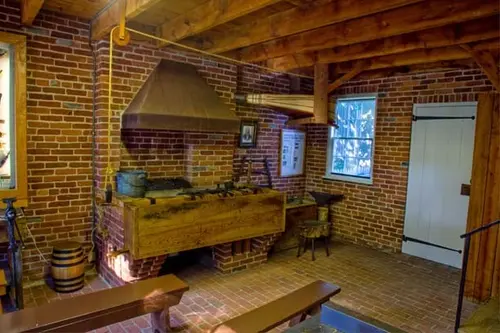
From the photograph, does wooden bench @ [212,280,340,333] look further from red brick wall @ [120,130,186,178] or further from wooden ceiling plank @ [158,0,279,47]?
red brick wall @ [120,130,186,178]

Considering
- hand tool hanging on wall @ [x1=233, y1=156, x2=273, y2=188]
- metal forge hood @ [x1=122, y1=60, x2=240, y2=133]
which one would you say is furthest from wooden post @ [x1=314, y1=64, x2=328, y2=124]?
metal forge hood @ [x1=122, y1=60, x2=240, y2=133]

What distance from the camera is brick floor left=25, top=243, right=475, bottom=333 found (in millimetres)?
3271

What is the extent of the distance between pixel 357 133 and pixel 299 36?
2.32m

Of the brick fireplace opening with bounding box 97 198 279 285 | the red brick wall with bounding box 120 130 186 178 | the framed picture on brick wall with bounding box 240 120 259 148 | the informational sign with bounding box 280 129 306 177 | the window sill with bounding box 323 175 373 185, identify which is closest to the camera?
the brick fireplace opening with bounding box 97 198 279 285

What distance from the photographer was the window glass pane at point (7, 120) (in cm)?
342

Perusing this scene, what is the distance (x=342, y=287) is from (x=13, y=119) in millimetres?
3868

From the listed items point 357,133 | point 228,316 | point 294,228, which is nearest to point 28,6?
point 228,316

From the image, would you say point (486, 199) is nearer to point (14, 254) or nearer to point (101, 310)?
point (101, 310)

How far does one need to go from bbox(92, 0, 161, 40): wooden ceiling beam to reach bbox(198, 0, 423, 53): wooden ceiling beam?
1.18m

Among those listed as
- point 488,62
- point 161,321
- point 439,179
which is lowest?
point 161,321

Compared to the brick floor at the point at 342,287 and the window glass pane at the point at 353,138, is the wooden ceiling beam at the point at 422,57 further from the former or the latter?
the brick floor at the point at 342,287

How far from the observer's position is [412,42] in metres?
3.63

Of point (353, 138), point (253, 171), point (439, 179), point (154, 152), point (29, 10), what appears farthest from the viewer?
point (353, 138)

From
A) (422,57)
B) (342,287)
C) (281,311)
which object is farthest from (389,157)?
(281,311)
